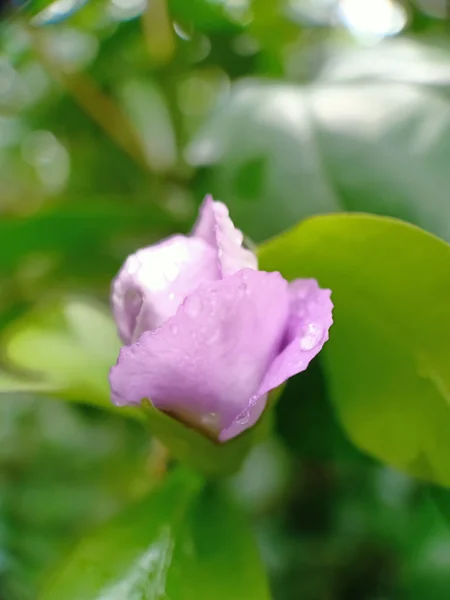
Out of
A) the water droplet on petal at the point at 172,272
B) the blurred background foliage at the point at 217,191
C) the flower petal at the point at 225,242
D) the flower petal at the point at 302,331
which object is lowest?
the blurred background foliage at the point at 217,191

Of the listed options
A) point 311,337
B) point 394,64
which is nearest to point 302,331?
point 311,337

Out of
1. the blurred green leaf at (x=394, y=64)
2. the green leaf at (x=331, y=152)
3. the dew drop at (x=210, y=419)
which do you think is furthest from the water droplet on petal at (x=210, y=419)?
the blurred green leaf at (x=394, y=64)

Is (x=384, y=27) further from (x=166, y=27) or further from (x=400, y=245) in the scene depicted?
(x=400, y=245)

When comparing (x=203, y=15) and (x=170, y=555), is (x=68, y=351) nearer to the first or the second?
(x=170, y=555)

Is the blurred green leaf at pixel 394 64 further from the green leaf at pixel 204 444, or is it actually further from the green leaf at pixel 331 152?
the green leaf at pixel 204 444

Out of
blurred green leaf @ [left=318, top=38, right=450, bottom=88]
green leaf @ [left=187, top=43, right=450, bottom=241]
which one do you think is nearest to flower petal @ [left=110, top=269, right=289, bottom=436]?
green leaf @ [left=187, top=43, right=450, bottom=241]
